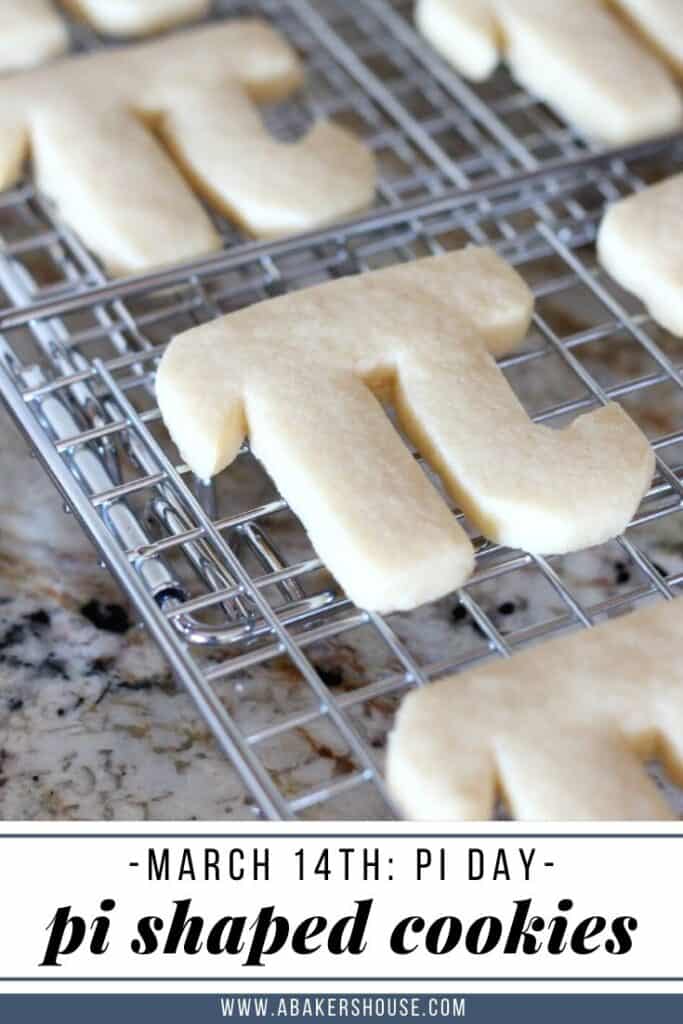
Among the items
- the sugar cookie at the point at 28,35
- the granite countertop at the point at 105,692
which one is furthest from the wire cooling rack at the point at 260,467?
the sugar cookie at the point at 28,35

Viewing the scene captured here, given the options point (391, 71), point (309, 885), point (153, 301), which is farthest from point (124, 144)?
point (309, 885)

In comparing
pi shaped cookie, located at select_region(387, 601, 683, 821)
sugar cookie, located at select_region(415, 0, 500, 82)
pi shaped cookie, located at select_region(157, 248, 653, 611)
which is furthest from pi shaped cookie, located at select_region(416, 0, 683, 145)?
pi shaped cookie, located at select_region(387, 601, 683, 821)

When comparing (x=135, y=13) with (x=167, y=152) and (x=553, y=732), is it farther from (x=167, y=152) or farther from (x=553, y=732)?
(x=553, y=732)

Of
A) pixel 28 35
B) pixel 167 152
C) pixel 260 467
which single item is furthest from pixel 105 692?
pixel 28 35

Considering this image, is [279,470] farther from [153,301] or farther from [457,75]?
[457,75]

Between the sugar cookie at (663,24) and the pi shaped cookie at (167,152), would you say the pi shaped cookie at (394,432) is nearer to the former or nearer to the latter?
the pi shaped cookie at (167,152)
